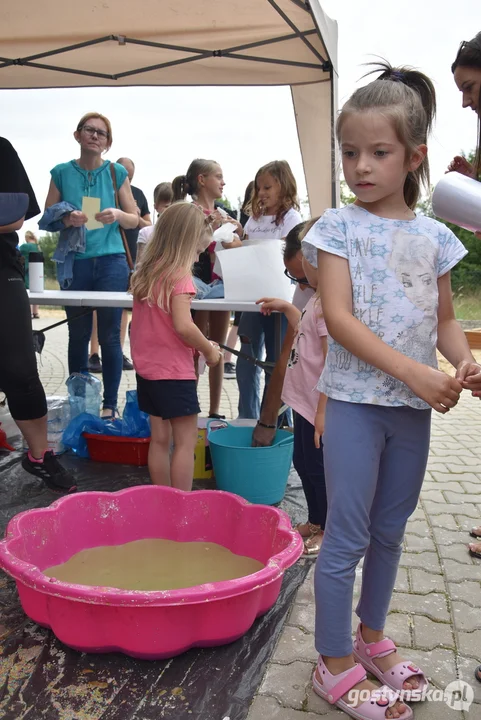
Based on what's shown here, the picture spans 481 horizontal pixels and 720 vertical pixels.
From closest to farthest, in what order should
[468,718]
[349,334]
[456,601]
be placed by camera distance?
[349,334]
[468,718]
[456,601]

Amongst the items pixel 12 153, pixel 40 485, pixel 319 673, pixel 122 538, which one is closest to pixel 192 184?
pixel 12 153

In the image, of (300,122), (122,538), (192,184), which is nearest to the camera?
(122,538)

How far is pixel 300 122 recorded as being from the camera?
172 inches

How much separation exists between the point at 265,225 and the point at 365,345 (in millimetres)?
2653

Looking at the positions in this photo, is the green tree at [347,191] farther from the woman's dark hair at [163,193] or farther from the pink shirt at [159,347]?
the woman's dark hair at [163,193]

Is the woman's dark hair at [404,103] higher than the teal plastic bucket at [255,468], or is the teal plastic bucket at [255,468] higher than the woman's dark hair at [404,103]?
the woman's dark hair at [404,103]

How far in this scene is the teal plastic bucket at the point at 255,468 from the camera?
287cm

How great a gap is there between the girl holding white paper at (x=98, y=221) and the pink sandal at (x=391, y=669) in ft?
8.95

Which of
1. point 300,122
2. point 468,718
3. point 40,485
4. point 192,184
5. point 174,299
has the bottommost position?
point 40,485

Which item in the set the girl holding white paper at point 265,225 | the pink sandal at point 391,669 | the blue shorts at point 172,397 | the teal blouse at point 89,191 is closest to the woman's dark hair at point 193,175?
the girl holding white paper at point 265,225

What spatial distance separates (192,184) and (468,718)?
3.23 m

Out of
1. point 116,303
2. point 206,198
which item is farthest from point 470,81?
point 206,198

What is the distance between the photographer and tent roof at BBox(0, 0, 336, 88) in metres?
3.62

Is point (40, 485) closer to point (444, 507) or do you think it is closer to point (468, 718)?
point (444, 507)
